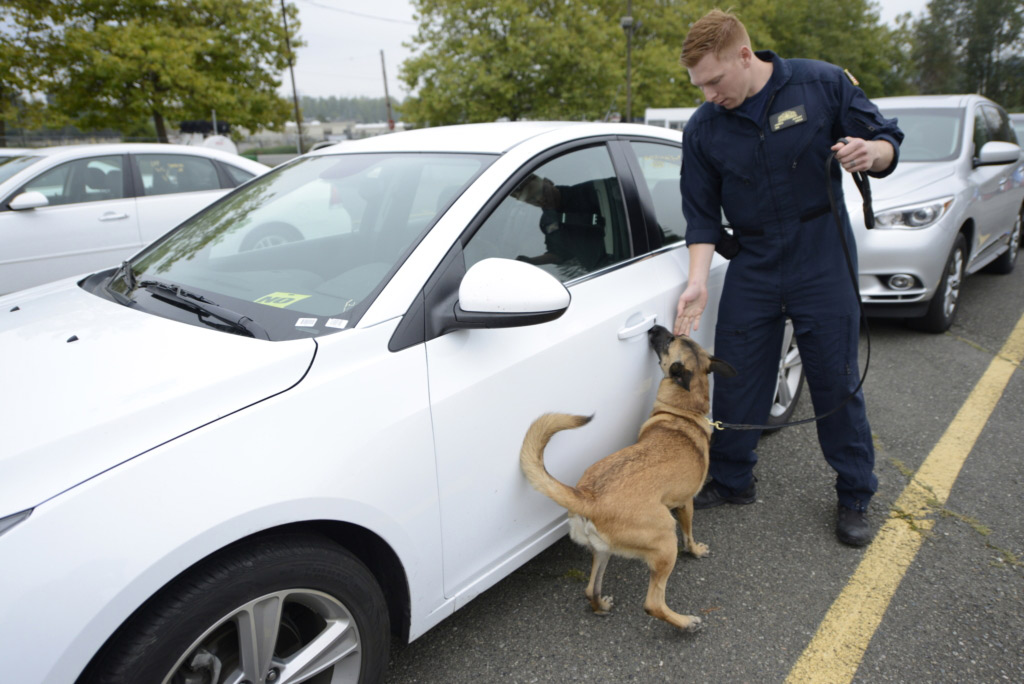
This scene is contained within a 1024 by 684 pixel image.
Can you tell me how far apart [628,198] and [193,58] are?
14.9 meters

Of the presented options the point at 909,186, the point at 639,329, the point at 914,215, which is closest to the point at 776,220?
the point at 639,329

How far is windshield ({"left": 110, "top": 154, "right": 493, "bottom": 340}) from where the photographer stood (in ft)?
6.05

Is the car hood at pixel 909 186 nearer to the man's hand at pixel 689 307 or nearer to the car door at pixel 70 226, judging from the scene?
the man's hand at pixel 689 307

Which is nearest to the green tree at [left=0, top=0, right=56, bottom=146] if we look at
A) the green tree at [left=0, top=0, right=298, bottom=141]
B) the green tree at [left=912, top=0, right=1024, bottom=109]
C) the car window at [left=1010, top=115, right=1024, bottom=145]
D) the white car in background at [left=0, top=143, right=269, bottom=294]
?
the green tree at [left=0, top=0, right=298, bottom=141]

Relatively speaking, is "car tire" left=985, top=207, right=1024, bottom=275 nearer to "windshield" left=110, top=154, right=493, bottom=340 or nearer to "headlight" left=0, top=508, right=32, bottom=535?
"windshield" left=110, top=154, right=493, bottom=340

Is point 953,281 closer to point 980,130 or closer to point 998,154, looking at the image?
point 998,154

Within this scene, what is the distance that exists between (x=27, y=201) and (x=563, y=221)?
14.6ft

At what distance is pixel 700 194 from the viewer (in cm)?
259

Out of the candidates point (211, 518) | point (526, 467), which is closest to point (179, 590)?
point (211, 518)

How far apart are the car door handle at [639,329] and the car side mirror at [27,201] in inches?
185

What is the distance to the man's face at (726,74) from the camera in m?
2.28

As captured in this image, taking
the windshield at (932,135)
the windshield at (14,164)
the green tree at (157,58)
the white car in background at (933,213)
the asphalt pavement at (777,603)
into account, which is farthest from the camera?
the green tree at (157,58)

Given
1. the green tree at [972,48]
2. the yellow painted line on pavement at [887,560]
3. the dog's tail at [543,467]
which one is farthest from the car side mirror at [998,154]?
the green tree at [972,48]

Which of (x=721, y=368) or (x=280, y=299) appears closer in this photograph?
(x=280, y=299)
